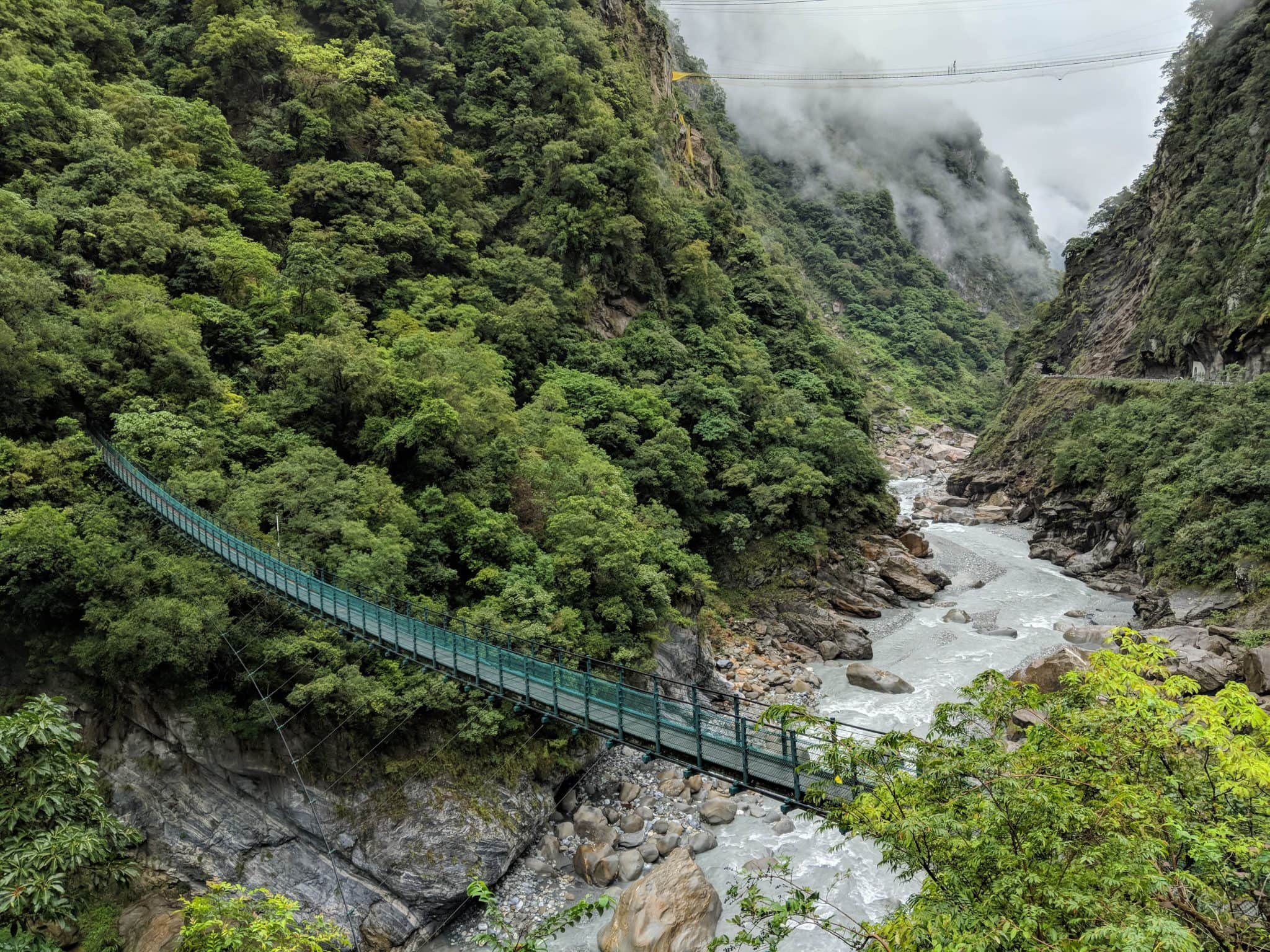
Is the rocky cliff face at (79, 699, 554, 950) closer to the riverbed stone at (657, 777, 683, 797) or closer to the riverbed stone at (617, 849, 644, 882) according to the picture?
the riverbed stone at (617, 849, 644, 882)

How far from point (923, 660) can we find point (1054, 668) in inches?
205

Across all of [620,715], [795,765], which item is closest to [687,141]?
[620,715]

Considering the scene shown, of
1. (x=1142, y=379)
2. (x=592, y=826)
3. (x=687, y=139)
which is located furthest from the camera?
(x=687, y=139)

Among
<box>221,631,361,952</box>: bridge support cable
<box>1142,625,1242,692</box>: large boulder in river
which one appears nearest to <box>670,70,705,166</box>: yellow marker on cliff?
<box>1142,625,1242,692</box>: large boulder in river

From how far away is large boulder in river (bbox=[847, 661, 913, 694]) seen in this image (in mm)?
18891

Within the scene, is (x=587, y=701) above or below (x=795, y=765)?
below

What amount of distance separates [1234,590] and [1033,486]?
1958cm

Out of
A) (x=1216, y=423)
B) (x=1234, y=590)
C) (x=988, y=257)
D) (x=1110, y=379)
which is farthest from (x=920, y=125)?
(x=1234, y=590)

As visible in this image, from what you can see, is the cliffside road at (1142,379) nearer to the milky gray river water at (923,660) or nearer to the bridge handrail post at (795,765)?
the milky gray river water at (923,660)

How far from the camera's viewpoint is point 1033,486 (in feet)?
124

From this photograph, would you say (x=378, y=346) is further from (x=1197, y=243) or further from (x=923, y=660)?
(x=1197, y=243)

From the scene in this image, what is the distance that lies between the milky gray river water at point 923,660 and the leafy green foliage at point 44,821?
5668mm

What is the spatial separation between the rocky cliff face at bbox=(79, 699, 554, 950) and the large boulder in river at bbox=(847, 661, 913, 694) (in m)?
10.6

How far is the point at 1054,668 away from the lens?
15750 mm
